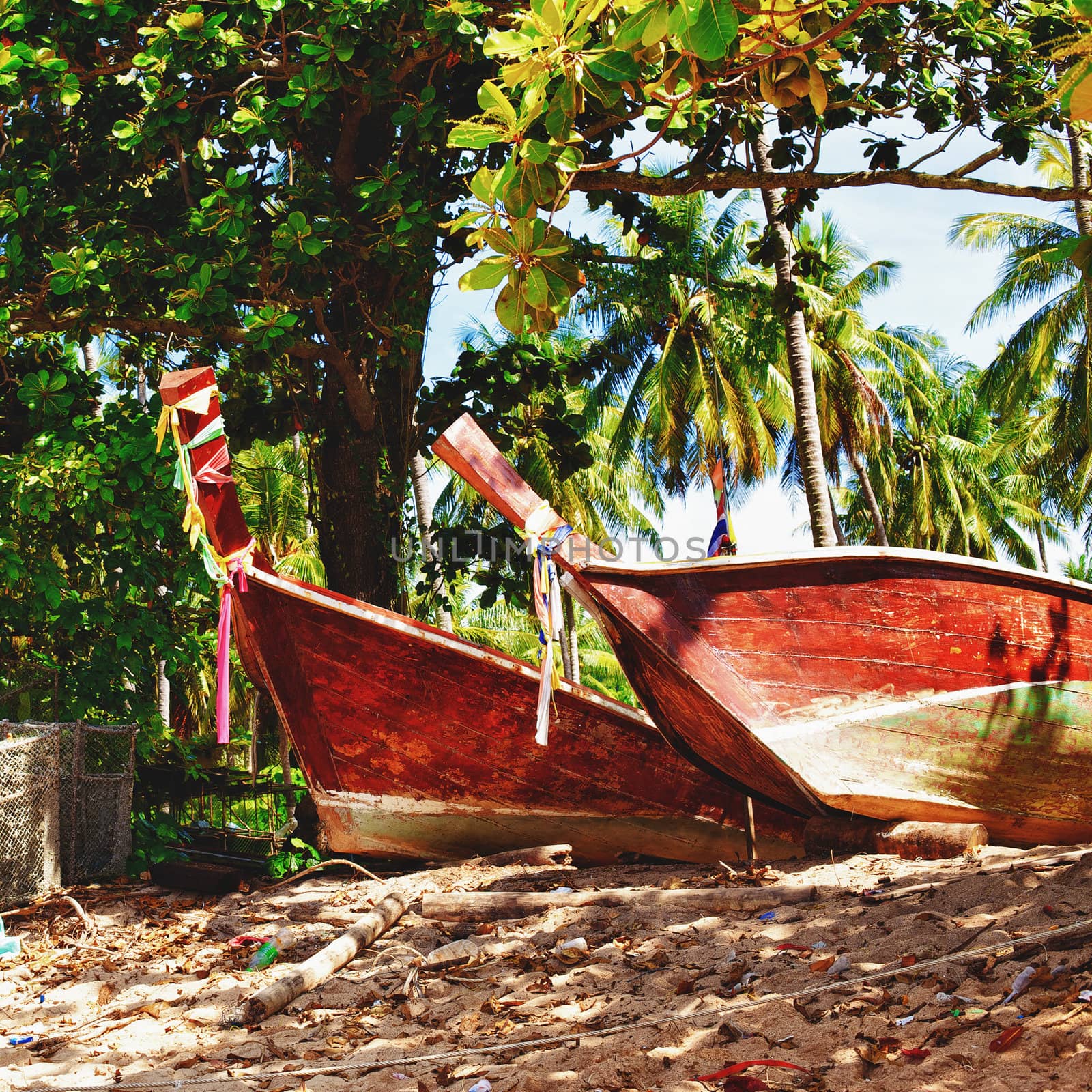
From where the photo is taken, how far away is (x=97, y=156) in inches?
284

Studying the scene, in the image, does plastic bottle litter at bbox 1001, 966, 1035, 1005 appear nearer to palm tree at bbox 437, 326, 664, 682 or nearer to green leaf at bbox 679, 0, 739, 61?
green leaf at bbox 679, 0, 739, 61

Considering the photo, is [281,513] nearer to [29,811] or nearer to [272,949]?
[29,811]

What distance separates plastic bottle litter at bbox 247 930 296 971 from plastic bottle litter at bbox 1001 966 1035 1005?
343 centimetres

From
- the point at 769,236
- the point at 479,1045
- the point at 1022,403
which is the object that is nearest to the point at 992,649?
the point at 479,1045

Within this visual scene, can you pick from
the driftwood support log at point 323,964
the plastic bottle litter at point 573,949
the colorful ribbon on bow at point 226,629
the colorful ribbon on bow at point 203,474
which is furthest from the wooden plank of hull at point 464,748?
the plastic bottle litter at point 573,949

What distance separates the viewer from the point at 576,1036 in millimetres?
3674

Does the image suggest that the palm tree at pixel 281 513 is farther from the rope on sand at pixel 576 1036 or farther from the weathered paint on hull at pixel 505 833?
the rope on sand at pixel 576 1036

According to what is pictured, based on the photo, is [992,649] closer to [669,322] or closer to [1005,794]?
[1005,794]

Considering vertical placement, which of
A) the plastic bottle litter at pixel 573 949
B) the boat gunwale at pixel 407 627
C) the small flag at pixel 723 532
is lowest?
the plastic bottle litter at pixel 573 949

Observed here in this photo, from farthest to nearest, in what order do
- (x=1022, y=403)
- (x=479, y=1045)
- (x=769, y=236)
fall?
(x=1022, y=403) → (x=769, y=236) → (x=479, y=1045)

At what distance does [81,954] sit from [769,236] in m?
7.53

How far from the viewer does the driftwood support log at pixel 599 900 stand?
4.91 meters

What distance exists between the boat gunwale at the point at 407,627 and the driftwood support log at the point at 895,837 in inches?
47.1

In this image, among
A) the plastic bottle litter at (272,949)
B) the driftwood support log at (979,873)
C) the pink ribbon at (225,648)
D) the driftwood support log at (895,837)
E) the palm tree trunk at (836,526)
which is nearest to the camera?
the driftwood support log at (979,873)
